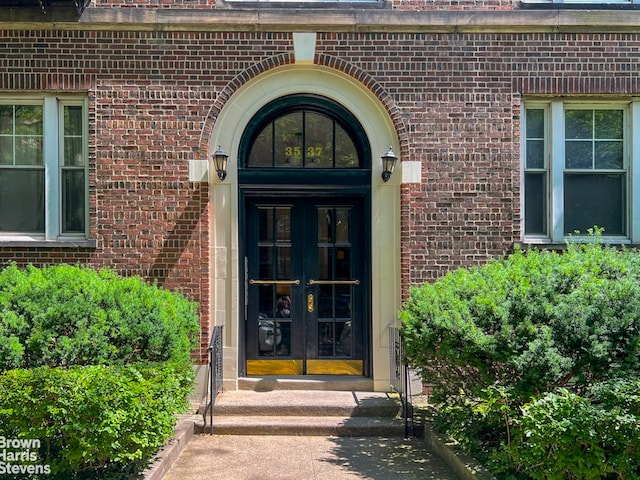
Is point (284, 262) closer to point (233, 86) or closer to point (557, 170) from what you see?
point (233, 86)

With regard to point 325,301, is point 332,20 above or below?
above

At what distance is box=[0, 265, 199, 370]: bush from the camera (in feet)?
16.3

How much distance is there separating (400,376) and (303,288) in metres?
1.73

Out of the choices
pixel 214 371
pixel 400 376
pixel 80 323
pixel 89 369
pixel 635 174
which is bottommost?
pixel 400 376

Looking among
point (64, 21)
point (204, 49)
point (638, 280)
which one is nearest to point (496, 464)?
point (638, 280)

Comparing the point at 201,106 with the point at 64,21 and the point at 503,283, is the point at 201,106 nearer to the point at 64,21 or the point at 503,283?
the point at 64,21

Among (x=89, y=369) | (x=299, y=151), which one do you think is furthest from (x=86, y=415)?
(x=299, y=151)

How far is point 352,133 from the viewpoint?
7.66 meters

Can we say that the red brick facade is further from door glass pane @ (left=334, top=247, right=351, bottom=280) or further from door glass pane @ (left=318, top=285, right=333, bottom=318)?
door glass pane @ (left=318, top=285, right=333, bottom=318)

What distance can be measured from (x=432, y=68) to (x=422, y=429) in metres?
4.55

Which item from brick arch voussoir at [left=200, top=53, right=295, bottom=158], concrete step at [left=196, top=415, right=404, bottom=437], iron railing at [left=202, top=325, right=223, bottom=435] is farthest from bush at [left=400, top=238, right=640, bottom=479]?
brick arch voussoir at [left=200, top=53, right=295, bottom=158]

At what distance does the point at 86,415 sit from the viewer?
14.6ft

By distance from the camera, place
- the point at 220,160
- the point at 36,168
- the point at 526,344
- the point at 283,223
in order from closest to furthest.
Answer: the point at 526,344, the point at 220,160, the point at 36,168, the point at 283,223

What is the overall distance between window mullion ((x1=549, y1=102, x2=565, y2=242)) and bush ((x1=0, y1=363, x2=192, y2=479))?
18.0 feet
